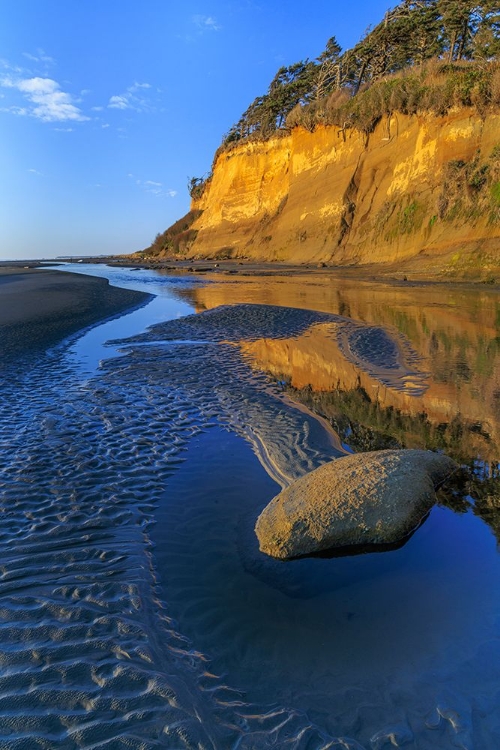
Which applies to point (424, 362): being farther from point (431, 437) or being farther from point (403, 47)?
point (403, 47)

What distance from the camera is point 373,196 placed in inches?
1170

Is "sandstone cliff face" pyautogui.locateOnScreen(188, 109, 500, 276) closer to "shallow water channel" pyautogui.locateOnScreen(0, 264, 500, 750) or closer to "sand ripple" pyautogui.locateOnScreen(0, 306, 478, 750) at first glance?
"shallow water channel" pyautogui.locateOnScreen(0, 264, 500, 750)

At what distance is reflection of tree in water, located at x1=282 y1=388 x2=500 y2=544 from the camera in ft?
13.4

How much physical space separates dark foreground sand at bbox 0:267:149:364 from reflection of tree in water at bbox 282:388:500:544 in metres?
6.29

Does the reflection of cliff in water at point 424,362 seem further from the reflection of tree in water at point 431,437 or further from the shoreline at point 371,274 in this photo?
Answer: the shoreline at point 371,274

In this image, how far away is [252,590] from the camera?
310 centimetres

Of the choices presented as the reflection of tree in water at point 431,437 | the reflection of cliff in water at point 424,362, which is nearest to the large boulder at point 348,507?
the reflection of tree in water at point 431,437

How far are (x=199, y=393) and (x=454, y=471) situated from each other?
378 cm

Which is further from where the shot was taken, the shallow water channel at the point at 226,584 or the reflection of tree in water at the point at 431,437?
the reflection of tree in water at the point at 431,437

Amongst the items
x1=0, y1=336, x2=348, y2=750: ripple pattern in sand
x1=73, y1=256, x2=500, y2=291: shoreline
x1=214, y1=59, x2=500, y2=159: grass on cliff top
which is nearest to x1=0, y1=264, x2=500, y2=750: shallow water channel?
x1=0, y1=336, x2=348, y2=750: ripple pattern in sand

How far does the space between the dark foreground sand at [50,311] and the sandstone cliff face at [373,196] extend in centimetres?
1346

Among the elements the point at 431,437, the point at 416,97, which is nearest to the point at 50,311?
the point at 431,437

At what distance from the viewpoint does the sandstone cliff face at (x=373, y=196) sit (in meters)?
21.1

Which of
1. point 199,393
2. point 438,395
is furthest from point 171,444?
point 438,395
